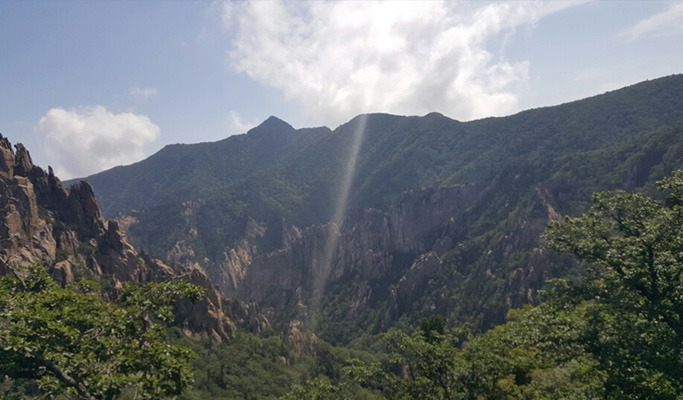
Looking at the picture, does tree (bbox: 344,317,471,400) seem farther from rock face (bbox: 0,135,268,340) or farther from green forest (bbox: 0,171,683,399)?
rock face (bbox: 0,135,268,340)

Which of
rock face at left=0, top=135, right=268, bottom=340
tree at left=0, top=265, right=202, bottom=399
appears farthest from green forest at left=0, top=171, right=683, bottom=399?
rock face at left=0, top=135, right=268, bottom=340

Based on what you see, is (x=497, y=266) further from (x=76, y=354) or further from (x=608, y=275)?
(x=76, y=354)

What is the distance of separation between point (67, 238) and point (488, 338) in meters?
121

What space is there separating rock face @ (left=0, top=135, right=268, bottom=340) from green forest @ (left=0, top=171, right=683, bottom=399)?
257 feet

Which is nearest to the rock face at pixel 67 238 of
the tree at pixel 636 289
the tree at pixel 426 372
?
the tree at pixel 426 372

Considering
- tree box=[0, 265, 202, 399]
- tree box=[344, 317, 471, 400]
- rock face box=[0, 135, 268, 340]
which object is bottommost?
tree box=[344, 317, 471, 400]

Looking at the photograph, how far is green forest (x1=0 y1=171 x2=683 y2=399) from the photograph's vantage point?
1417 centimetres

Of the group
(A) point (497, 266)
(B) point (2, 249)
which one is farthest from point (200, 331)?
(A) point (497, 266)

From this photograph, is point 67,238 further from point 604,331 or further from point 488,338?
point 604,331

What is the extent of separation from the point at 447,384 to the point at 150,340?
17.7 meters

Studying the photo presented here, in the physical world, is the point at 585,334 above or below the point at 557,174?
below

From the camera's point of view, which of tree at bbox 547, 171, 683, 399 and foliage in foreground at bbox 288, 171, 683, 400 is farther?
foliage in foreground at bbox 288, 171, 683, 400

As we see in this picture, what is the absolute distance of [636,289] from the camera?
22.5 metres

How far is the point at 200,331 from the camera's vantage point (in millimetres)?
130375
